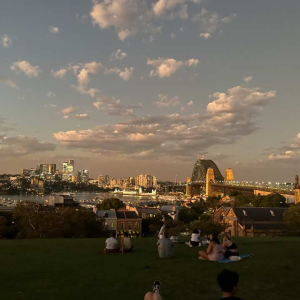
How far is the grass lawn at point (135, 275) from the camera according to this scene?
23.9ft

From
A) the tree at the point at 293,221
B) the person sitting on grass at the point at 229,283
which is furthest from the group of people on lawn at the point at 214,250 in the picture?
the tree at the point at 293,221

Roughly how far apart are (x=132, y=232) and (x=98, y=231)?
50.7 ft

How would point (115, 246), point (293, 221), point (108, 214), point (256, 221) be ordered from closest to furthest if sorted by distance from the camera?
point (115, 246)
point (293, 221)
point (256, 221)
point (108, 214)

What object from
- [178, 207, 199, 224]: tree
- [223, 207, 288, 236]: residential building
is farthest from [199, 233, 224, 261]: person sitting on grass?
[178, 207, 199, 224]: tree

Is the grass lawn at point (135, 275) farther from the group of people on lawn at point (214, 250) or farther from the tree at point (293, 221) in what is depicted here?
the tree at point (293, 221)

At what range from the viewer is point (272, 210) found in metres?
49.2

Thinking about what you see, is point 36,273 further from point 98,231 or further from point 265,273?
point 98,231

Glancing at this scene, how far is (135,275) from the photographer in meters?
8.72

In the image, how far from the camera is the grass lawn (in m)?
7.27

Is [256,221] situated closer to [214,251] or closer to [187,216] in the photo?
[187,216]

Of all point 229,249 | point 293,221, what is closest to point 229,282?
point 229,249

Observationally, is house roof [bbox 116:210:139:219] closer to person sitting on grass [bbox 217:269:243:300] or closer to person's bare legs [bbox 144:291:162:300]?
person's bare legs [bbox 144:291:162:300]

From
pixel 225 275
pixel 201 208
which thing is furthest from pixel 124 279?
pixel 201 208

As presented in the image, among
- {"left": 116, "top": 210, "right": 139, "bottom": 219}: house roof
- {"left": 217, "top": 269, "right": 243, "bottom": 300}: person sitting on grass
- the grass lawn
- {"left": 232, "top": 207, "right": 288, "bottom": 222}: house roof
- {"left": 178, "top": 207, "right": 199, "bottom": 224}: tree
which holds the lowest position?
{"left": 178, "top": 207, "right": 199, "bottom": 224}: tree
